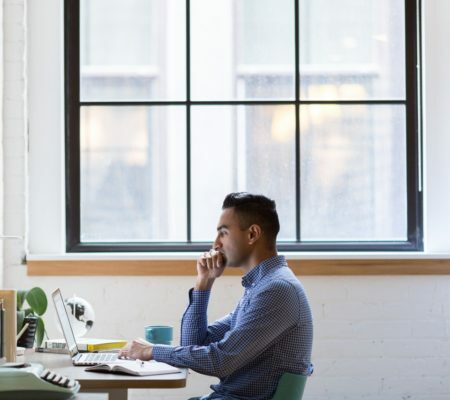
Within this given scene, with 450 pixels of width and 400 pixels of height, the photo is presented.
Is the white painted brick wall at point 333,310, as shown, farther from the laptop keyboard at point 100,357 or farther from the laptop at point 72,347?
the laptop keyboard at point 100,357

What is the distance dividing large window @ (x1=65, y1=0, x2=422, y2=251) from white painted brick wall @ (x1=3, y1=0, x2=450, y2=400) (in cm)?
24

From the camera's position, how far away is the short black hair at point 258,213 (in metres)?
3.64

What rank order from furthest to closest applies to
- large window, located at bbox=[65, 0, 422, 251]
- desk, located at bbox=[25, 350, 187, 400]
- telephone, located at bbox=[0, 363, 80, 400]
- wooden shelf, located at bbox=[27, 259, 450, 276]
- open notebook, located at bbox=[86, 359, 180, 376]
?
large window, located at bbox=[65, 0, 422, 251] < wooden shelf, located at bbox=[27, 259, 450, 276] < open notebook, located at bbox=[86, 359, 180, 376] < desk, located at bbox=[25, 350, 187, 400] < telephone, located at bbox=[0, 363, 80, 400]

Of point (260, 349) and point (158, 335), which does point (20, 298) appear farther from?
point (260, 349)

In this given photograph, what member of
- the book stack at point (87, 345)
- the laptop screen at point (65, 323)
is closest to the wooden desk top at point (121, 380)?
the laptop screen at point (65, 323)

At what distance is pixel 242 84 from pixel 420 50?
88 cm

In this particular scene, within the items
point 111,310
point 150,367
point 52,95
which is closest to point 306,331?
point 150,367

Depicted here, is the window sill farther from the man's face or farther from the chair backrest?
the chair backrest

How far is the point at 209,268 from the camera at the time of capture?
3809mm

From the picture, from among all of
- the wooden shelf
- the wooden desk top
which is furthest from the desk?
the wooden shelf

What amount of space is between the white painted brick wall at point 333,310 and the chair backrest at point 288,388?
1.47 meters

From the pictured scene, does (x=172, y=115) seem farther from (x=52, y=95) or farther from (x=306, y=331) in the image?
(x=306, y=331)

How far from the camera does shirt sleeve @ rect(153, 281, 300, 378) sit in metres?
3.27

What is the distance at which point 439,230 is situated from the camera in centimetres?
484
